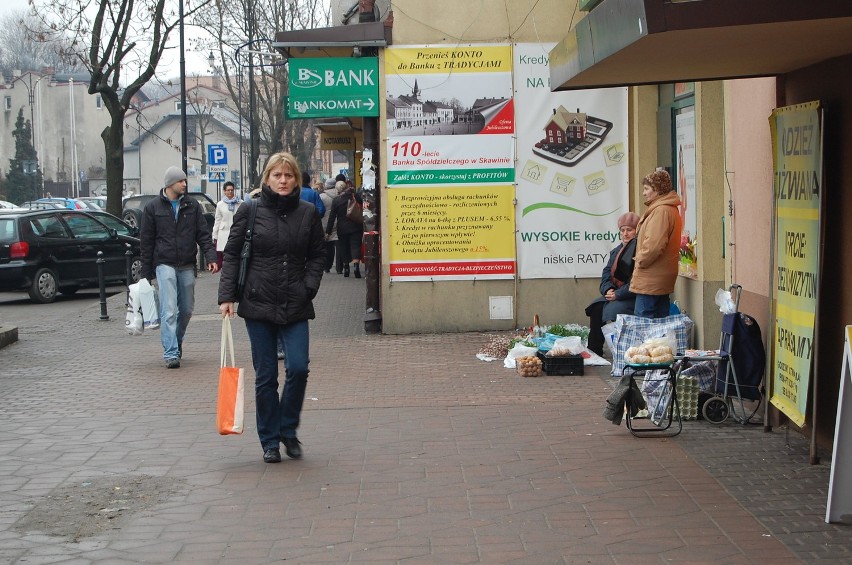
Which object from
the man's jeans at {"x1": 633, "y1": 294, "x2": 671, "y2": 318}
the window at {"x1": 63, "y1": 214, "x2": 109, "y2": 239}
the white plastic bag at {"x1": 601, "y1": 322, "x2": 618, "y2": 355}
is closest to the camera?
the man's jeans at {"x1": 633, "y1": 294, "x2": 671, "y2": 318}

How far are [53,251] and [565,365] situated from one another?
12.8 metres

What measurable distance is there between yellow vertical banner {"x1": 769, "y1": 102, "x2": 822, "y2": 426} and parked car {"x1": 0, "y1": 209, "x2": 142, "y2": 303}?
547 inches

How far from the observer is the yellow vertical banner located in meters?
6.60

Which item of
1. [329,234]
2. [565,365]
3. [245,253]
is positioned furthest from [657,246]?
[329,234]

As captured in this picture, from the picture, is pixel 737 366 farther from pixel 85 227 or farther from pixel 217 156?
pixel 217 156

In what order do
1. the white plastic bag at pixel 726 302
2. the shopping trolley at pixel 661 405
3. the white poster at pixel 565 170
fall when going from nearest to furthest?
the shopping trolley at pixel 661 405 < the white plastic bag at pixel 726 302 < the white poster at pixel 565 170

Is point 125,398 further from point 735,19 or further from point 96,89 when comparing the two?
point 96,89

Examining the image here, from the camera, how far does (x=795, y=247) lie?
6.92 m

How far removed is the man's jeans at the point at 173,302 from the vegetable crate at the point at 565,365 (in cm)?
366

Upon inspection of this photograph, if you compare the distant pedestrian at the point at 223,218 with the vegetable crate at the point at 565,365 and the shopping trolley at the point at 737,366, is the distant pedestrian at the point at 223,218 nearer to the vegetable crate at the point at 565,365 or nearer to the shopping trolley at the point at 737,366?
the vegetable crate at the point at 565,365

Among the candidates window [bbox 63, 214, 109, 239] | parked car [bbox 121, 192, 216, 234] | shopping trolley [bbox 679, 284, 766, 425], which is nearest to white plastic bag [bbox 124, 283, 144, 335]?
shopping trolley [bbox 679, 284, 766, 425]

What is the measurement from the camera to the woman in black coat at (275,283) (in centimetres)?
697

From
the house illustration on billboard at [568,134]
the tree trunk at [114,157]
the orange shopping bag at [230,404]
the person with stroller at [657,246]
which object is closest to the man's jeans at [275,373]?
the orange shopping bag at [230,404]

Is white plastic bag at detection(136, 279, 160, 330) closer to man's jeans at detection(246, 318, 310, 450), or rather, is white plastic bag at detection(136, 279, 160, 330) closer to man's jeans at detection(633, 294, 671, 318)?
man's jeans at detection(246, 318, 310, 450)
